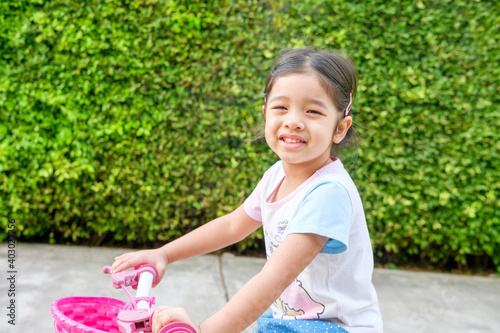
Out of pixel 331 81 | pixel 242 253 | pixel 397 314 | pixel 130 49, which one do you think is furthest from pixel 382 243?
pixel 331 81

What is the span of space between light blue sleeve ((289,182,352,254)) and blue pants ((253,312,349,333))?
221 mm

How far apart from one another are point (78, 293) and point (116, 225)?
849 mm

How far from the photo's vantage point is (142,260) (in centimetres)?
159

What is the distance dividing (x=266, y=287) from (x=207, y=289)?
2154 mm

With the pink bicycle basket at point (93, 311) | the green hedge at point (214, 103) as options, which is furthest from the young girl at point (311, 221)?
the green hedge at point (214, 103)

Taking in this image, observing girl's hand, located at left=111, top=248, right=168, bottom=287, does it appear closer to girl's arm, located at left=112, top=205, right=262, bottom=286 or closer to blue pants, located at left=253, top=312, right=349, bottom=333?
girl's arm, located at left=112, top=205, right=262, bottom=286

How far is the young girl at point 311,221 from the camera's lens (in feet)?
4.47

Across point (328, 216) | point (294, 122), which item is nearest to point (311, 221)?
point (328, 216)

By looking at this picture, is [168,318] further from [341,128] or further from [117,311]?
[341,128]

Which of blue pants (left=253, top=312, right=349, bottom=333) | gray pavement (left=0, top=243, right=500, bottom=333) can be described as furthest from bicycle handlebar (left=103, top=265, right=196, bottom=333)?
gray pavement (left=0, top=243, right=500, bottom=333)

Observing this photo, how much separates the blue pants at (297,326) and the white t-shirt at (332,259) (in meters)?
0.03

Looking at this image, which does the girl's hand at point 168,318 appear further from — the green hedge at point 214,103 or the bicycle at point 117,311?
the green hedge at point 214,103

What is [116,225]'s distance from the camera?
390 cm

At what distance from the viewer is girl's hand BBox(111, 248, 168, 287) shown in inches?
60.4
